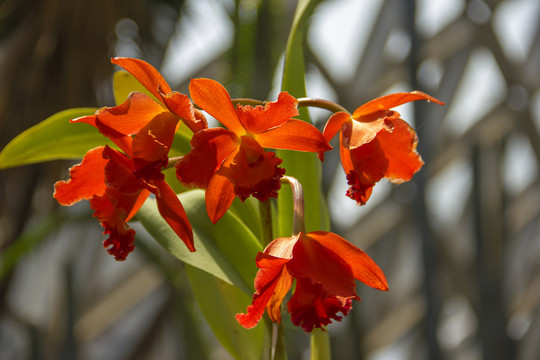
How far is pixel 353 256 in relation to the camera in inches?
13.8

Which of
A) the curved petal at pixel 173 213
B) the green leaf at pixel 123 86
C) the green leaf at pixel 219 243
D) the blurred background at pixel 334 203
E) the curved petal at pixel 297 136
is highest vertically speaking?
the curved petal at pixel 297 136

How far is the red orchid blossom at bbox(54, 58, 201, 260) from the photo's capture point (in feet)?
1.07

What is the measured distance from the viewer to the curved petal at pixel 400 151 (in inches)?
14.5

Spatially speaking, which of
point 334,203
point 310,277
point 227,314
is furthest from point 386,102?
point 334,203

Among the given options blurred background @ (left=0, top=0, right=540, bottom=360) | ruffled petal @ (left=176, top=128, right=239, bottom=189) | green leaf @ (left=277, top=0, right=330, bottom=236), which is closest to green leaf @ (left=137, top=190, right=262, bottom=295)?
green leaf @ (left=277, top=0, right=330, bottom=236)

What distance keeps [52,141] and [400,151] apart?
32 cm

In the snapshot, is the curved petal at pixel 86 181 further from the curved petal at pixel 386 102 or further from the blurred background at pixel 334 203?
the blurred background at pixel 334 203

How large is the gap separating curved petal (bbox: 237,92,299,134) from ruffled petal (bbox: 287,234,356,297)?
79mm

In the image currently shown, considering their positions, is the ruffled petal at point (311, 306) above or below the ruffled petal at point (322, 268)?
below

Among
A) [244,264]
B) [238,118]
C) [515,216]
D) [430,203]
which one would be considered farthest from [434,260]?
[238,118]

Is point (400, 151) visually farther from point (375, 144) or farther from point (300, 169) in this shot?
point (300, 169)

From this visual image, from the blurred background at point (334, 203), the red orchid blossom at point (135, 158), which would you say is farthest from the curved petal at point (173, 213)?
the blurred background at point (334, 203)

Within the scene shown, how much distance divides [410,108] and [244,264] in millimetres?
1273

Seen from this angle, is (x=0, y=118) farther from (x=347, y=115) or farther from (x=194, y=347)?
(x=347, y=115)
